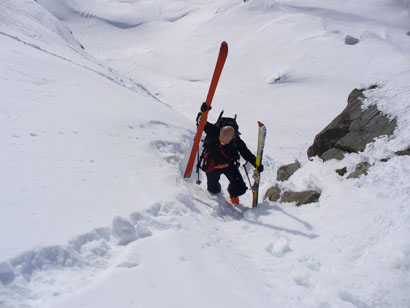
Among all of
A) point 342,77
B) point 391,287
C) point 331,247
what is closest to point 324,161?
point 331,247

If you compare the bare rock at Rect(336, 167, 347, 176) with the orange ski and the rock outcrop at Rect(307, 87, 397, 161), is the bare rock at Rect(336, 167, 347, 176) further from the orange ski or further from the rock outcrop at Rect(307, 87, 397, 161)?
the orange ski

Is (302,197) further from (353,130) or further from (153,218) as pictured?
(153,218)

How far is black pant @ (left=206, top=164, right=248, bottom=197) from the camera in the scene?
5.23 m

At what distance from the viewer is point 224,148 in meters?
5.18

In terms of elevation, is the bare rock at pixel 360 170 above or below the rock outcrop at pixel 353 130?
below

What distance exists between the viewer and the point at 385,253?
9.02 feet

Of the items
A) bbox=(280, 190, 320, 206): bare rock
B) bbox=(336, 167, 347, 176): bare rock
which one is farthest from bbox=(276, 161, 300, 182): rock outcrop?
bbox=(336, 167, 347, 176): bare rock

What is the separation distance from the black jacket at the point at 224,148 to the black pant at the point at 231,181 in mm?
235

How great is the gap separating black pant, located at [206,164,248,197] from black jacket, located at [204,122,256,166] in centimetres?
Result: 24

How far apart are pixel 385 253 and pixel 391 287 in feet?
1.16

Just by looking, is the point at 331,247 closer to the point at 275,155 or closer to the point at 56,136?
the point at 56,136

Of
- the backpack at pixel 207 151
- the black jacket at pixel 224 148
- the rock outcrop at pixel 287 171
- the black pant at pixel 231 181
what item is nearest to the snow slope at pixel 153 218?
the black pant at pixel 231 181

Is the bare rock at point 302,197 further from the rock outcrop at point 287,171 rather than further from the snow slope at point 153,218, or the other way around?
the rock outcrop at point 287,171

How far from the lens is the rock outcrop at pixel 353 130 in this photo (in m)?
4.76
